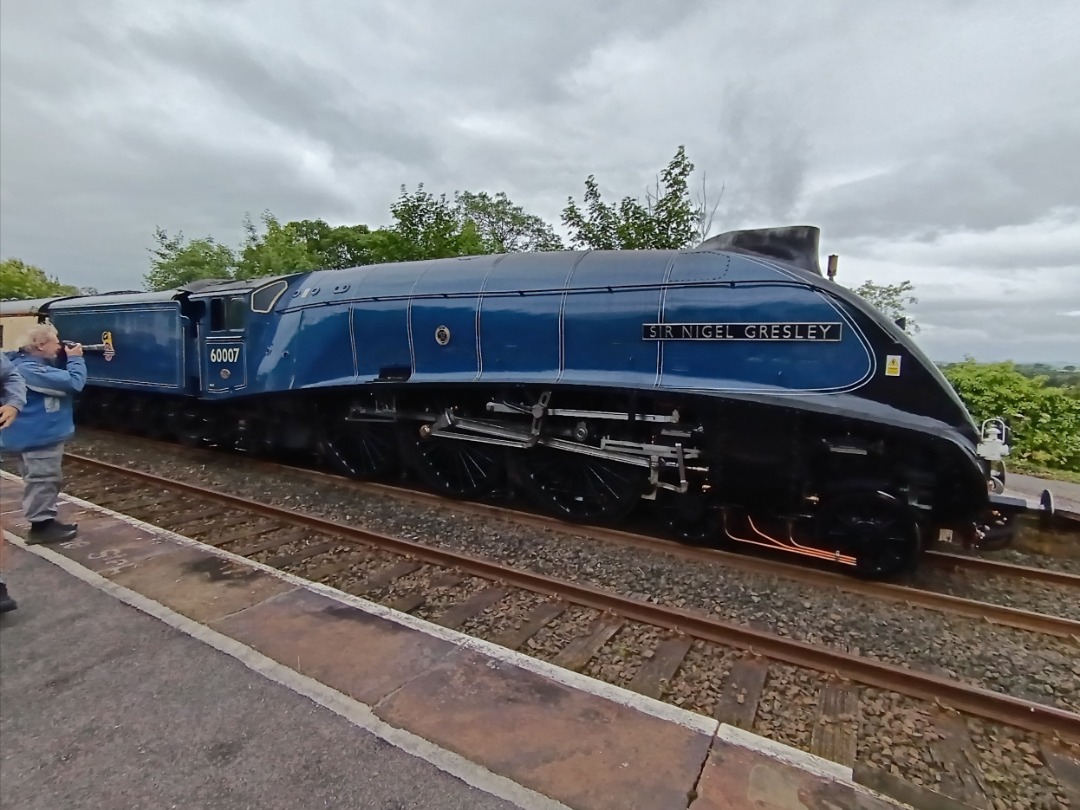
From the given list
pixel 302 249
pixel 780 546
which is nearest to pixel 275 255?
pixel 302 249

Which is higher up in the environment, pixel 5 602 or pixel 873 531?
pixel 873 531

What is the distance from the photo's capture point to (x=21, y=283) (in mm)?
37875

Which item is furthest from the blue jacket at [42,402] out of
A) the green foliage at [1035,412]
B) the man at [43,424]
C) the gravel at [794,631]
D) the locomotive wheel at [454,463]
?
the green foliage at [1035,412]

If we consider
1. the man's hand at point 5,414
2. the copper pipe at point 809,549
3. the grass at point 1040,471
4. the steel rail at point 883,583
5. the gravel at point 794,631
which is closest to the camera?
the gravel at point 794,631

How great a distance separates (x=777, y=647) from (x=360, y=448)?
5.78m

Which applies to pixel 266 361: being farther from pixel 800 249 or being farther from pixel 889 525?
pixel 889 525

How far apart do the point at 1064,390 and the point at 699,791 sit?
1180cm

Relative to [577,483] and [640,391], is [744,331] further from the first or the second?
[577,483]

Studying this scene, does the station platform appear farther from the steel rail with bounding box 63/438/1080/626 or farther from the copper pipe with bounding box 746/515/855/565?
the copper pipe with bounding box 746/515/855/565

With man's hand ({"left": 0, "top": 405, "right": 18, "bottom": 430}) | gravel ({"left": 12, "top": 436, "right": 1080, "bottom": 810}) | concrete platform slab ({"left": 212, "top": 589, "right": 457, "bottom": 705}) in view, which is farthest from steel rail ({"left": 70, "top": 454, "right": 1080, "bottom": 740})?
man's hand ({"left": 0, "top": 405, "right": 18, "bottom": 430})

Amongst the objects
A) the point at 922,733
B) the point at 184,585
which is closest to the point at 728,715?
the point at 922,733

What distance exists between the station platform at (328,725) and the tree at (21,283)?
40.3 m

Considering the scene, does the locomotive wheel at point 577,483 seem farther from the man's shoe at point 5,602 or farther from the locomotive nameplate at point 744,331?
the man's shoe at point 5,602

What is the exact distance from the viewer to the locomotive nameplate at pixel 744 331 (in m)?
4.45
